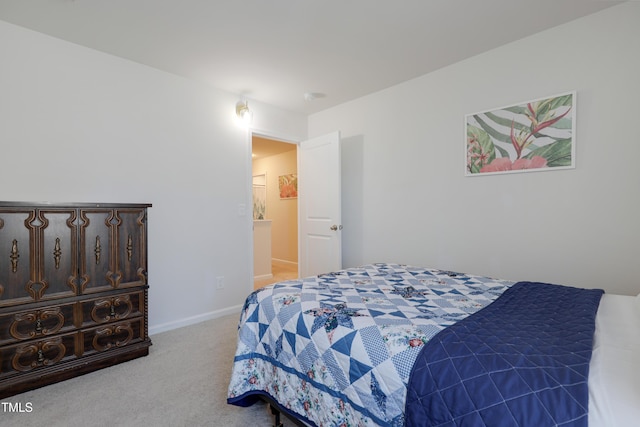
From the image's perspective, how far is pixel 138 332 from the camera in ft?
7.81

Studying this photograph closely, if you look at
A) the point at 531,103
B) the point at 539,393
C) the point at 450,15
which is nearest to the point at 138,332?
the point at 539,393

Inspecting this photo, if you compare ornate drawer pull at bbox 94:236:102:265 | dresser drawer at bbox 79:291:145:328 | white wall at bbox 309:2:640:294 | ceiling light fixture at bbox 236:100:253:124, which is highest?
ceiling light fixture at bbox 236:100:253:124

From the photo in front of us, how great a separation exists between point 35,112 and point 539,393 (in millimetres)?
3283

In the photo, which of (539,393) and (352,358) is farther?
(352,358)

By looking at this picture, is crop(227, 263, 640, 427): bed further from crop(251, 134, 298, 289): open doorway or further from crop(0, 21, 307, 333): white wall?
crop(251, 134, 298, 289): open doorway

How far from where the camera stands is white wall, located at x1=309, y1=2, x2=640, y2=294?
2029 millimetres

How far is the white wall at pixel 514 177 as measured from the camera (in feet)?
6.66

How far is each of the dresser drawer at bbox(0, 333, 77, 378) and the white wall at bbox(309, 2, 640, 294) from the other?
268cm

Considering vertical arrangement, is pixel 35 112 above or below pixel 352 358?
above

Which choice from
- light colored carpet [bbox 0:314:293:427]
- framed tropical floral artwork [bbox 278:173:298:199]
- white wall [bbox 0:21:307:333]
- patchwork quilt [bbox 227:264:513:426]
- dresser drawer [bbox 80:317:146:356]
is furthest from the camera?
framed tropical floral artwork [bbox 278:173:298:199]

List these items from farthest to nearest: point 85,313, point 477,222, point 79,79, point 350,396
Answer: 1. point 477,222
2. point 79,79
3. point 85,313
4. point 350,396

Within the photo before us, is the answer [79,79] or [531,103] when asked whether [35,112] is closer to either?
[79,79]

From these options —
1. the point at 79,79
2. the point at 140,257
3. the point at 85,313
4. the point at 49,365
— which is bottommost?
the point at 49,365

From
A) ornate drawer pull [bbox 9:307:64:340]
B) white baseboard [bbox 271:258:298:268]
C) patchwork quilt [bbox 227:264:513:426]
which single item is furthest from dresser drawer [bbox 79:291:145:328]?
white baseboard [bbox 271:258:298:268]
